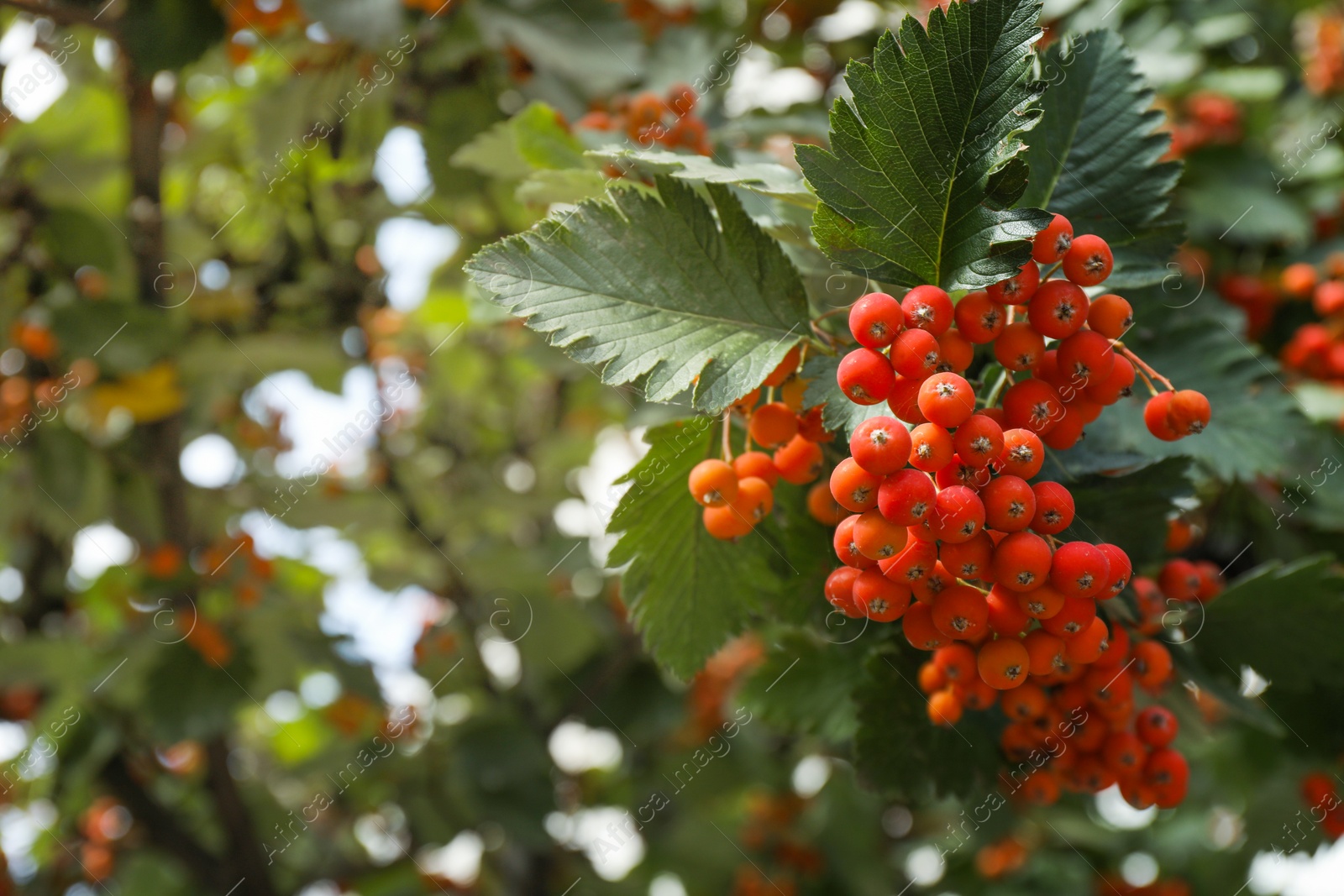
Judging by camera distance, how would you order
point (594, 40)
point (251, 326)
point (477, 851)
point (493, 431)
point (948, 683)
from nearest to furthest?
point (948, 683) → point (594, 40) → point (251, 326) → point (477, 851) → point (493, 431)

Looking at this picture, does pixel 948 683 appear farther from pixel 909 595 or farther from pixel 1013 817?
pixel 1013 817

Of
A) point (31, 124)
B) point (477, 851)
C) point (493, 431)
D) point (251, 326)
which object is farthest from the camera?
point (493, 431)

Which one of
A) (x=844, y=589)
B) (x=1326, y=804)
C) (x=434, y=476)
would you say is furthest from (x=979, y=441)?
(x=434, y=476)

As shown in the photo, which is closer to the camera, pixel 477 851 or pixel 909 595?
pixel 909 595

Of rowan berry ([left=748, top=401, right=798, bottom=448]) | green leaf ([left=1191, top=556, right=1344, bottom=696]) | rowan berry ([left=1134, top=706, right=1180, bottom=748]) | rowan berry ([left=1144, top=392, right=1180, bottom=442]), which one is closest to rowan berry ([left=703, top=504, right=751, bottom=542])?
rowan berry ([left=748, top=401, right=798, bottom=448])

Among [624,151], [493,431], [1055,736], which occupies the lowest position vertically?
[493,431]

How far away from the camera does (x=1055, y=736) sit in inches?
54.3

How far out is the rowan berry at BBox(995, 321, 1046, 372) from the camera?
1.07m

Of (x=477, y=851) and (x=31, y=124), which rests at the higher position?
(x=31, y=124)

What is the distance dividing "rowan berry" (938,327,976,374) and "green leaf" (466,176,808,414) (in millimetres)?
189

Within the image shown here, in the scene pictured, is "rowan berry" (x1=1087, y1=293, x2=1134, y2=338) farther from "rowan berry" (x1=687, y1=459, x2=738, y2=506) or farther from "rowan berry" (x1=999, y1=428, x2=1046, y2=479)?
"rowan berry" (x1=687, y1=459, x2=738, y2=506)

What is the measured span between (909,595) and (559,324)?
54 cm

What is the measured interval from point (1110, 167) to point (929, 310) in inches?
21.3

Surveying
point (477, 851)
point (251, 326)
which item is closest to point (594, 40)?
point (251, 326)
